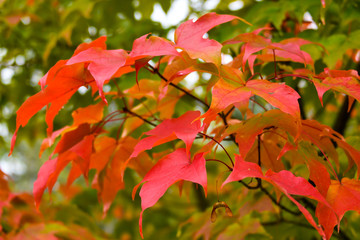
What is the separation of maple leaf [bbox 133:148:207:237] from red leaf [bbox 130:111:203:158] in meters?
0.03

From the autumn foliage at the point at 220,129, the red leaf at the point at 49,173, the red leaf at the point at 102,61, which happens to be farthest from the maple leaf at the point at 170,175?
the red leaf at the point at 49,173

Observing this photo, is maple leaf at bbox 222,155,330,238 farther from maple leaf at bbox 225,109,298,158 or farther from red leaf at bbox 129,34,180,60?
red leaf at bbox 129,34,180,60

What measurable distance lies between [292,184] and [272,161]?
235 millimetres

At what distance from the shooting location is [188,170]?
0.56 metres

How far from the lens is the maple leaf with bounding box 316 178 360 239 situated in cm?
57

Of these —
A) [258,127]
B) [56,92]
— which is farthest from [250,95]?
[56,92]

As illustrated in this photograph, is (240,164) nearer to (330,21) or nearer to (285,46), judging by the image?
(285,46)

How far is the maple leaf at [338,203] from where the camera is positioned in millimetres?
569

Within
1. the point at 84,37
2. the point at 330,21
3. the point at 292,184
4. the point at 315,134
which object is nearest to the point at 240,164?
the point at 292,184

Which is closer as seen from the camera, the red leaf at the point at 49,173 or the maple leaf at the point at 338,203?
the maple leaf at the point at 338,203

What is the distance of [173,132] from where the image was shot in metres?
0.61

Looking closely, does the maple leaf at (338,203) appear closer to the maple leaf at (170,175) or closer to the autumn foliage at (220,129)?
the autumn foliage at (220,129)

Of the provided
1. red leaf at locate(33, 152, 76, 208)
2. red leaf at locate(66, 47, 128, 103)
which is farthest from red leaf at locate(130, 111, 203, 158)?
red leaf at locate(33, 152, 76, 208)

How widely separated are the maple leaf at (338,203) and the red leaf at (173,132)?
230 millimetres
